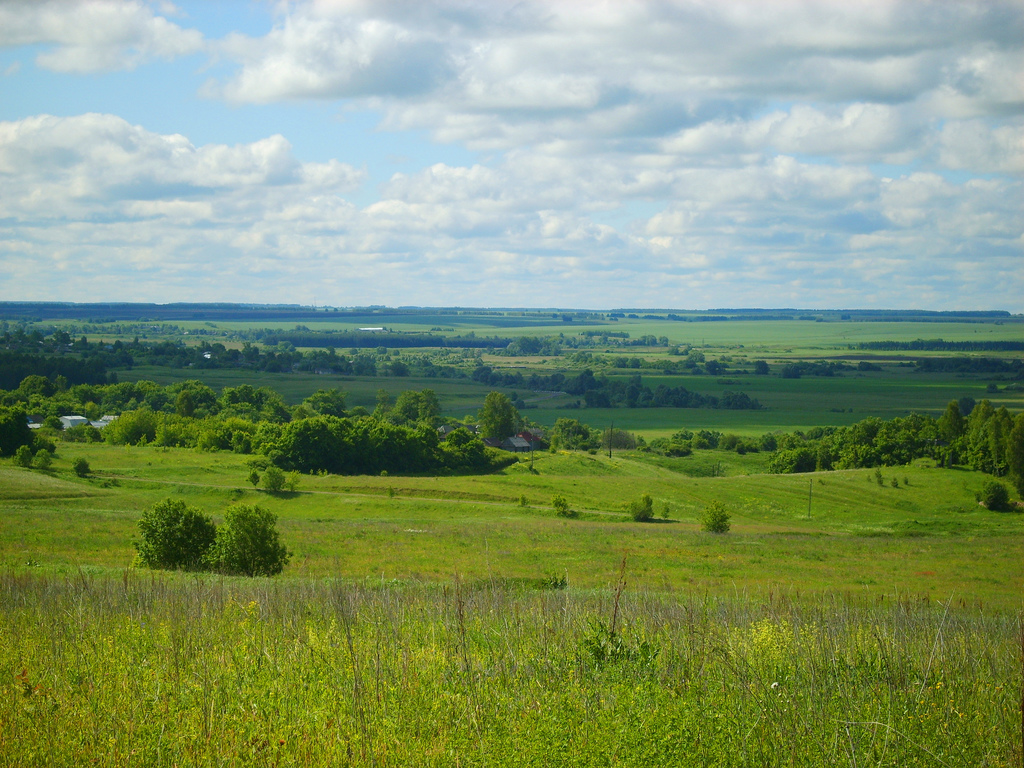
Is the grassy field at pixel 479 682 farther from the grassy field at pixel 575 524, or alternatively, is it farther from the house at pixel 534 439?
the house at pixel 534 439

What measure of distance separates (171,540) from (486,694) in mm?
24199

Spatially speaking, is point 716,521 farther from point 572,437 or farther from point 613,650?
point 572,437

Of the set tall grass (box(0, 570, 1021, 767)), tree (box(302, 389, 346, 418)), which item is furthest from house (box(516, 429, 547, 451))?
tall grass (box(0, 570, 1021, 767))

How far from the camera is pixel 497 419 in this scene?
413 ft

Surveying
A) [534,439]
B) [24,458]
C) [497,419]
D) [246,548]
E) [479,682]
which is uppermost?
[479,682]

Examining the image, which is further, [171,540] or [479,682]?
[171,540]

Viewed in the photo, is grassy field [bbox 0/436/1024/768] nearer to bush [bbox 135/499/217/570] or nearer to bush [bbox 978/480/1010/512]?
bush [bbox 135/499/217/570]

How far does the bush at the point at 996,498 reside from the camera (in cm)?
7862

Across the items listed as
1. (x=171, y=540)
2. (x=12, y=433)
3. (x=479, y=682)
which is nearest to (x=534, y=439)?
(x=12, y=433)

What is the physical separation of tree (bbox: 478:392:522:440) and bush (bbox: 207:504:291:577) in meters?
96.1

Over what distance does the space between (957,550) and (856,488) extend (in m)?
36.0

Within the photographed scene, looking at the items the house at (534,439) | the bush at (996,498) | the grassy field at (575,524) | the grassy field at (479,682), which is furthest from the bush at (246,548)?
the house at (534,439)

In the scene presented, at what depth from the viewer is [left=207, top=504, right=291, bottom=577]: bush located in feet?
92.5

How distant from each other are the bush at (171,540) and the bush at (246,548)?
2.28ft
